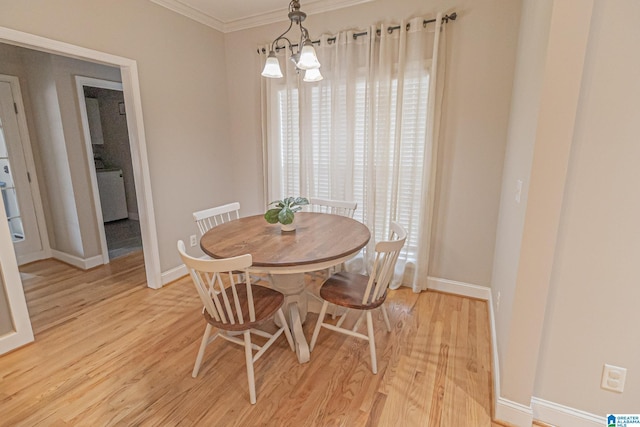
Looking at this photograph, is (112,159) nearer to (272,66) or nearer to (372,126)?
(272,66)

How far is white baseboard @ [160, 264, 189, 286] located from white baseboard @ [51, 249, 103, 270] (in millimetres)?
1131

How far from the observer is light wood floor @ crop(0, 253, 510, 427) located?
1599mm

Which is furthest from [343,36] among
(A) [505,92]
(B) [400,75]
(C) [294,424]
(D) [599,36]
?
(C) [294,424]

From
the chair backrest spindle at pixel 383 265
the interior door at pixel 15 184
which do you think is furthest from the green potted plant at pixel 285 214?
the interior door at pixel 15 184

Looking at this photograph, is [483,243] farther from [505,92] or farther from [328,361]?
[328,361]

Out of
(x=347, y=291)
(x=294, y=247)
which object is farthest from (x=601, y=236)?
(x=294, y=247)

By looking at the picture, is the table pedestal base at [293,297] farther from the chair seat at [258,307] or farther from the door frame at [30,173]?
the door frame at [30,173]

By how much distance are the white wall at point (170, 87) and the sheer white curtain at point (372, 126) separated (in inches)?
27.0

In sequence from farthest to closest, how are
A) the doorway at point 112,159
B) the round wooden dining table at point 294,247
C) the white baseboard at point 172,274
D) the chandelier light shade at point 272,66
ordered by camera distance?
the doorway at point 112,159 < the white baseboard at point 172,274 < the chandelier light shade at point 272,66 < the round wooden dining table at point 294,247

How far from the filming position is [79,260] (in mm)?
3512

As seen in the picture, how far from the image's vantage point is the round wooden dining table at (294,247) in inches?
67.4

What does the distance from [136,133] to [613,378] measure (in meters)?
3.57

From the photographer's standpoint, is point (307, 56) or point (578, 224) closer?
point (578, 224)

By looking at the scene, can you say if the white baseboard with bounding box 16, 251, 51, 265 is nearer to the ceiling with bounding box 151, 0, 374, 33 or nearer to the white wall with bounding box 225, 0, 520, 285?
the ceiling with bounding box 151, 0, 374, 33
